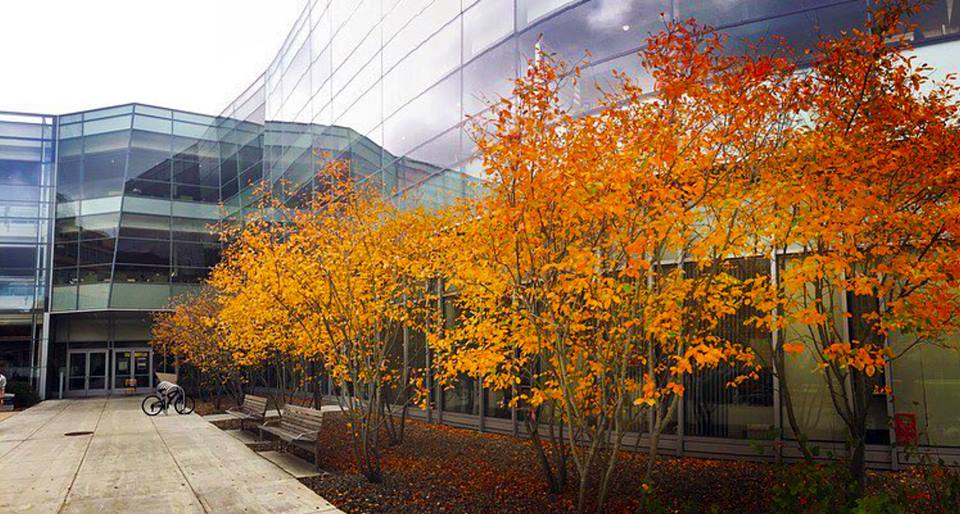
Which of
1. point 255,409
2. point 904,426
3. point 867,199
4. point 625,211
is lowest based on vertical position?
point 255,409

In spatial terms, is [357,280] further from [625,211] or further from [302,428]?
[625,211]

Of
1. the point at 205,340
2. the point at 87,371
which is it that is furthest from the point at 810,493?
the point at 87,371

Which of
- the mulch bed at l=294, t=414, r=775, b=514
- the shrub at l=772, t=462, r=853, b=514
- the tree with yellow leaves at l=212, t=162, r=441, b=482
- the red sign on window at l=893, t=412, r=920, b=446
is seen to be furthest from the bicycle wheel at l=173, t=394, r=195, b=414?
the shrub at l=772, t=462, r=853, b=514

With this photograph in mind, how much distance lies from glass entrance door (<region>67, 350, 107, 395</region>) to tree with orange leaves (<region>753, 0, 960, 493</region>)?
3792cm

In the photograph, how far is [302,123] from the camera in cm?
2872

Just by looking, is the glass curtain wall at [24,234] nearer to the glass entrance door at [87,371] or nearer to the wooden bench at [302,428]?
the glass entrance door at [87,371]

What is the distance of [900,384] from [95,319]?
38291mm

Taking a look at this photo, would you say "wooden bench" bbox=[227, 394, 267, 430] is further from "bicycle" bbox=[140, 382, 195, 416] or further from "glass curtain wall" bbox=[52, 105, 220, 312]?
"glass curtain wall" bbox=[52, 105, 220, 312]

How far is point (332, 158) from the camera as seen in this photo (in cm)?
2175

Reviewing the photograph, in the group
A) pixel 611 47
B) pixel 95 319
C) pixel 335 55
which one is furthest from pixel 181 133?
pixel 611 47

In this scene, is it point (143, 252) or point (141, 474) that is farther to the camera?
point (143, 252)

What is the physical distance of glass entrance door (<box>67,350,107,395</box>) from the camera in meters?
36.5

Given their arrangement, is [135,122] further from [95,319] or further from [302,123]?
[302,123]

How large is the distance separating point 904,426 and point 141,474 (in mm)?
11555
